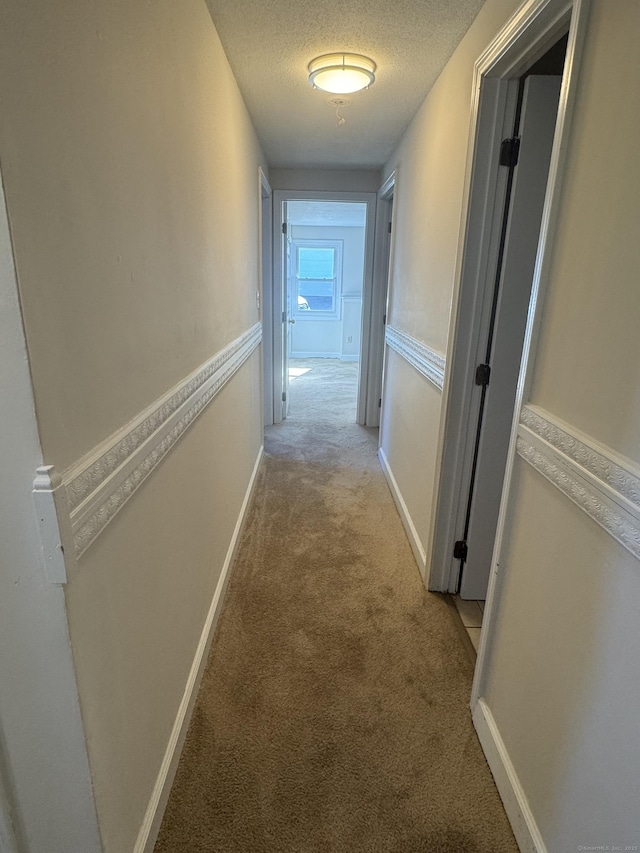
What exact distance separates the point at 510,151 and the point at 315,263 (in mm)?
7062

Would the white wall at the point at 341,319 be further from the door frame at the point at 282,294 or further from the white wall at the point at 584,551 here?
the white wall at the point at 584,551

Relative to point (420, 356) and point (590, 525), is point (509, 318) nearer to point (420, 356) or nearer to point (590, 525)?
point (420, 356)

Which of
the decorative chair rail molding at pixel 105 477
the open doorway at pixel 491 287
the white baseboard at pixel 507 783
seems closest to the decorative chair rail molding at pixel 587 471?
the open doorway at pixel 491 287

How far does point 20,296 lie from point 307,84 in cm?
225

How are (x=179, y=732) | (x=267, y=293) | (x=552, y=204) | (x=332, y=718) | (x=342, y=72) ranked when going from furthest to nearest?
(x=267, y=293) < (x=342, y=72) < (x=332, y=718) < (x=179, y=732) < (x=552, y=204)

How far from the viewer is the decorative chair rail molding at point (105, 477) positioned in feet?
2.28

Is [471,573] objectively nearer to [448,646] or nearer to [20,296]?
[448,646]

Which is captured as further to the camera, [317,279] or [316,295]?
[316,295]

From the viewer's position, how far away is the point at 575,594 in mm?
970

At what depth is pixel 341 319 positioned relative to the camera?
28.0 feet

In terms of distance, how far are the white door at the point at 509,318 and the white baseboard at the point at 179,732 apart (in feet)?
3.58

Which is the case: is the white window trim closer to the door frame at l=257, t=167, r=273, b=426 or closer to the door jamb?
the door frame at l=257, t=167, r=273, b=426

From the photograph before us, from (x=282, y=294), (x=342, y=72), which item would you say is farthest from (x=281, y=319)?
(x=342, y=72)

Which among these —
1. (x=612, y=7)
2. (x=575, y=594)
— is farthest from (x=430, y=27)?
(x=575, y=594)
